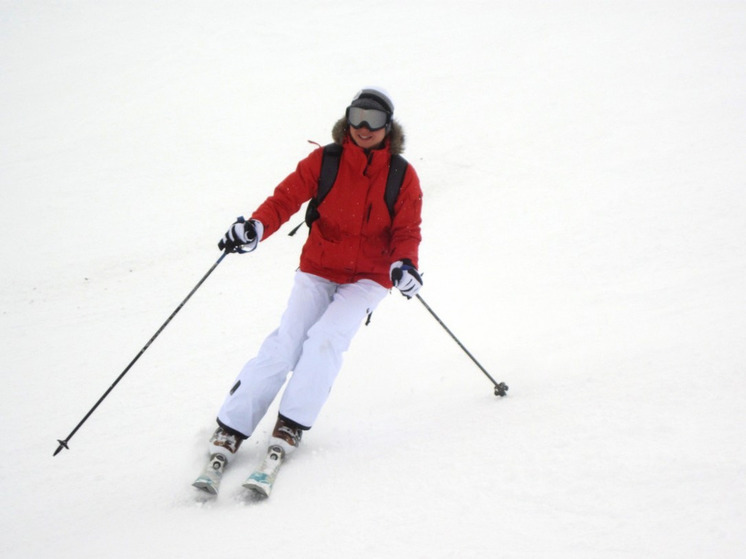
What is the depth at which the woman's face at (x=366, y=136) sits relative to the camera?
3578 mm

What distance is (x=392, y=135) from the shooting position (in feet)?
12.3

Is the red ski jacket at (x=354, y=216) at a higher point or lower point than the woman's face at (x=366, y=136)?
lower

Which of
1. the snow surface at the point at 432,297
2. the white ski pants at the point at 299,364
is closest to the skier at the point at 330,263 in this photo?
the white ski pants at the point at 299,364

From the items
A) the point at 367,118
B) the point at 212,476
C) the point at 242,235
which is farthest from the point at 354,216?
the point at 212,476

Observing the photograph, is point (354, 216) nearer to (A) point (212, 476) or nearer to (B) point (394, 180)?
(B) point (394, 180)

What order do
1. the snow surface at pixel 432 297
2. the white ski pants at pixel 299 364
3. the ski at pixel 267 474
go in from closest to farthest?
1. the snow surface at pixel 432 297
2. the ski at pixel 267 474
3. the white ski pants at pixel 299 364

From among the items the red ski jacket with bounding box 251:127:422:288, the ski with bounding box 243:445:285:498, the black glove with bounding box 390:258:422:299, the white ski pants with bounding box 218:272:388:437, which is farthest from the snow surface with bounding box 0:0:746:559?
the red ski jacket with bounding box 251:127:422:288

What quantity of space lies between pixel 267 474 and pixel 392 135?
2.33 meters

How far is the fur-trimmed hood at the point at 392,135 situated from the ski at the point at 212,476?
219cm

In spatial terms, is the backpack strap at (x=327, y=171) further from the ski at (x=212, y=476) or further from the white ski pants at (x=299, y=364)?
the ski at (x=212, y=476)

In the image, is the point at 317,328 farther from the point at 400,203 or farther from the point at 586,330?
the point at 586,330

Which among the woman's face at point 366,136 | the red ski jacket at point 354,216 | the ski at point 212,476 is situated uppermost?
the woman's face at point 366,136

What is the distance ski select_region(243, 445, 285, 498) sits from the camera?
2857mm

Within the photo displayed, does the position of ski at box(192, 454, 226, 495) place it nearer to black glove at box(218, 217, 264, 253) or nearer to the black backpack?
black glove at box(218, 217, 264, 253)
